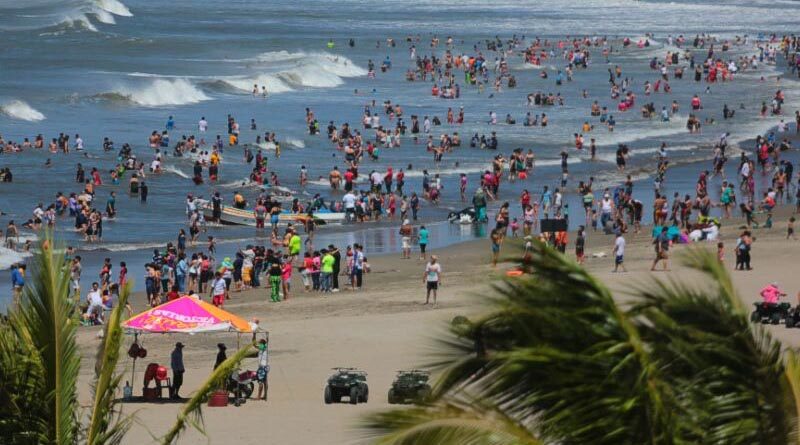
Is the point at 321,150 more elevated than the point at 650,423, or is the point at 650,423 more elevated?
the point at 650,423

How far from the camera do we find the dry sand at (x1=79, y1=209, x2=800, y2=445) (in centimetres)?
1413

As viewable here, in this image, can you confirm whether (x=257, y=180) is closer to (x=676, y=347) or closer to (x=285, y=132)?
(x=285, y=132)

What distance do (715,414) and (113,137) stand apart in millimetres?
45927

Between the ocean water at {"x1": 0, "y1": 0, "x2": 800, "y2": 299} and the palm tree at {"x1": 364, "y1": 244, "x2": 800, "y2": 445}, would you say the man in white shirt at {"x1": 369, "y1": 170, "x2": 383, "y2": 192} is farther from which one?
the palm tree at {"x1": 364, "y1": 244, "x2": 800, "y2": 445}

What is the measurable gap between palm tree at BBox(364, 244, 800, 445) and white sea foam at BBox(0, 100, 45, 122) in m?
51.8

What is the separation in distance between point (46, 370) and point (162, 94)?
5947cm

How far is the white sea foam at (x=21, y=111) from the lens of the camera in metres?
55.6

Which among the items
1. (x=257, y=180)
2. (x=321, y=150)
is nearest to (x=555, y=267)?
(x=257, y=180)

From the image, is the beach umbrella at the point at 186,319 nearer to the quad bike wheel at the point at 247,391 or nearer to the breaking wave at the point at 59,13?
the quad bike wheel at the point at 247,391

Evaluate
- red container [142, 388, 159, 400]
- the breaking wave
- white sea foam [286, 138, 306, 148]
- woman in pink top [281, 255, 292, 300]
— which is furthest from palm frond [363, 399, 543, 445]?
the breaking wave

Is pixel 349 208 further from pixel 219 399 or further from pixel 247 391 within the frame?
pixel 219 399

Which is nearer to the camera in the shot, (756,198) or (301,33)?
(756,198)

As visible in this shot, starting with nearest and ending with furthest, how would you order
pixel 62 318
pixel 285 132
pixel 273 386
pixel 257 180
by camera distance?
pixel 62 318, pixel 273 386, pixel 257 180, pixel 285 132

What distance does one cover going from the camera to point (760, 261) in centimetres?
2462
